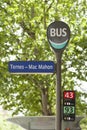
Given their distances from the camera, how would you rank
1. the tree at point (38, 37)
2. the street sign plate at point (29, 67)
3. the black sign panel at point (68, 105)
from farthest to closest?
the tree at point (38, 37)
the street sign plate at point (29, 67)
the black sign panel at point (68, 105)

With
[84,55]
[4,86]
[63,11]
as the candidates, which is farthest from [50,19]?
[4,86]

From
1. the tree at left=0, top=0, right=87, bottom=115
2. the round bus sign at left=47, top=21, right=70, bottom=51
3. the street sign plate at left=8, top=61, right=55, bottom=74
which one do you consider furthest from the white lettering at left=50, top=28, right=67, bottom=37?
the tree at left=0, top=0, right=87, bottom=115

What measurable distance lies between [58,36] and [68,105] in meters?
1.20

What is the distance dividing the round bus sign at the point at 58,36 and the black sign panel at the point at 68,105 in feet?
2.63

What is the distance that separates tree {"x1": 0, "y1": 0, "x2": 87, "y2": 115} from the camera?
15773 mm

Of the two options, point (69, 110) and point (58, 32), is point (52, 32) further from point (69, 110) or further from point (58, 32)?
point (69, 110)

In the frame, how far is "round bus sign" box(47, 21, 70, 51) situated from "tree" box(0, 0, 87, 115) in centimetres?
839

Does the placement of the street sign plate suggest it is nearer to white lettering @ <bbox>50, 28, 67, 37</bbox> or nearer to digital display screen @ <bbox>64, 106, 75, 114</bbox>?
white lettering @ <bbox>50, 28, 67, 37</bbox>

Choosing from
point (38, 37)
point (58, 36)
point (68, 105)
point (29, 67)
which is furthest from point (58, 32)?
point (38, 37)

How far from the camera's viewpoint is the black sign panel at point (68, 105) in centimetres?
698

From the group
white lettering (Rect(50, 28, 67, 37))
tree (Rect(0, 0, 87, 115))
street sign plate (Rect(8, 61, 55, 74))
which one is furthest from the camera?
tree (Rect(0, 0, 87, 115))

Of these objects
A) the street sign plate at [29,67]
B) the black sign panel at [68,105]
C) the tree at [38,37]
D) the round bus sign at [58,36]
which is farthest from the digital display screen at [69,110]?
the tree at [38,37]

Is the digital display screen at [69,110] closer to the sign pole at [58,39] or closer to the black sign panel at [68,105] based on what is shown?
the black sign panel at [68,105]

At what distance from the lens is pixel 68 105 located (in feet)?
23.1
